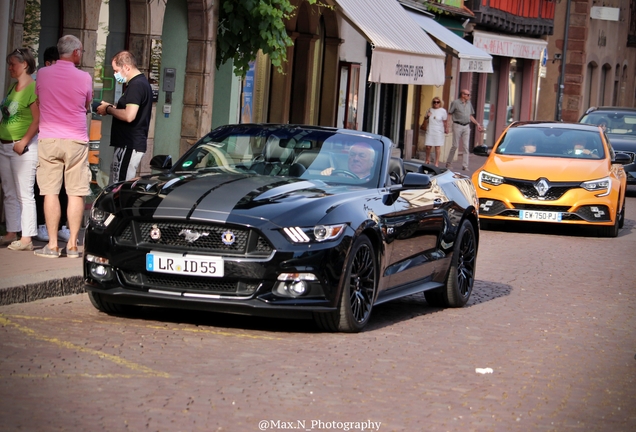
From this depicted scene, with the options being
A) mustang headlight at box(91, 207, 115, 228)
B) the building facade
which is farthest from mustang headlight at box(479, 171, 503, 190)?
the building facade

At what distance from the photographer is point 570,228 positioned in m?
19.5

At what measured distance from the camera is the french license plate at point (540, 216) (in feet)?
58.4

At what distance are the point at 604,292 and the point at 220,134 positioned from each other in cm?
437

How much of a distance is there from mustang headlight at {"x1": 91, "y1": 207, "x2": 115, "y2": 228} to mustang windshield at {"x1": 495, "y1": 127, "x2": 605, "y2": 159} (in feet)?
36.9

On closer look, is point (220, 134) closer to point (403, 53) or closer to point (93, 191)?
point (93, 191)

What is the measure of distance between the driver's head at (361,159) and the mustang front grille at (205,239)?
1.65 m

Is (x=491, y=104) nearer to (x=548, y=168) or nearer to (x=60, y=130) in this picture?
(x=548, y=168)

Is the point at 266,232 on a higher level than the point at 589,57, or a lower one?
lower

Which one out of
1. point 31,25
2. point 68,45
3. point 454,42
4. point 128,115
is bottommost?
point 128,115

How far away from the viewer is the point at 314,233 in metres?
8.12

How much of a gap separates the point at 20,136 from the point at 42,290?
2.34 m

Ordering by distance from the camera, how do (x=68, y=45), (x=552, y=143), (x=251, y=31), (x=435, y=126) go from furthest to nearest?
1. (x=435, y=126)
2. (x=552, y=143)
3. (x=251, y=31)
4. (x=68, y=45)

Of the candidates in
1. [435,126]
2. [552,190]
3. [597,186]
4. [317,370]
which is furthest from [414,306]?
[435,126]

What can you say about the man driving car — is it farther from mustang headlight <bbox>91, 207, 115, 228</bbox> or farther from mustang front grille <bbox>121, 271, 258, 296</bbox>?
mustang headlight <bbox>91, 207, 115, 228</bbox>
